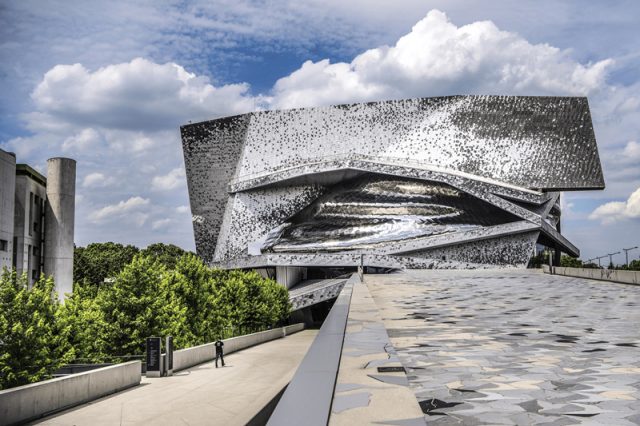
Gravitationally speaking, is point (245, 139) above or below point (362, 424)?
above

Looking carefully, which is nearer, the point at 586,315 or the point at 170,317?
the point at 586,315

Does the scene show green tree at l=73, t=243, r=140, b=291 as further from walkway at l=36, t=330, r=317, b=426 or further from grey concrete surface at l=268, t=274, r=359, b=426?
grey concrete surface at l=268, t=274, r=359, b=426

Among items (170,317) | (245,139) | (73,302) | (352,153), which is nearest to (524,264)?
(352,153)

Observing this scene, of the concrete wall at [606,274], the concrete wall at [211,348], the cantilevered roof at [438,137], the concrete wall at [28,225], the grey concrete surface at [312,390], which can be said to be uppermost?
the cantilevered roof at [438,137]

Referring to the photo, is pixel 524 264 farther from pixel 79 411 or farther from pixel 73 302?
pixel 79 411

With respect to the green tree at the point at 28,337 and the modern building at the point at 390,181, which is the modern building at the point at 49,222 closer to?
the modern building at the point at 390,181

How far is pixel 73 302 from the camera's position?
23875mm

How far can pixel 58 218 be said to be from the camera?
4525cm

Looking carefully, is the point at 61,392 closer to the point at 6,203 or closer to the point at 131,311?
the point at 131,311

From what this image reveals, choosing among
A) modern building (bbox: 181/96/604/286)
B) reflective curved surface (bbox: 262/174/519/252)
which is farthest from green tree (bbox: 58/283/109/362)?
reflective curved surface (bbox: 262/174/519/252)

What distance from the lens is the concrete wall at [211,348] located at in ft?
76.8

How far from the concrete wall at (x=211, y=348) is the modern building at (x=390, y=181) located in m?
8.00

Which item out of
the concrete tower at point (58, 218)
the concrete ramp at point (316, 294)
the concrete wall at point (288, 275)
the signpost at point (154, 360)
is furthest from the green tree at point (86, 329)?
the concrete wall at point (288, 275)

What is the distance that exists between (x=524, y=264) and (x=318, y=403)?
45.6 metres
